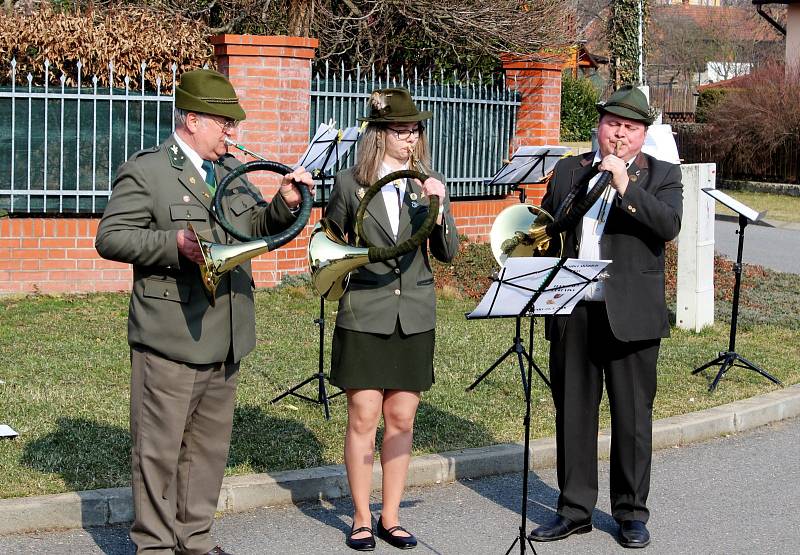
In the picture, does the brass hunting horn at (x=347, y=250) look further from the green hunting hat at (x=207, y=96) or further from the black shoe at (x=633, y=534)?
the black shoe at (x=633, y=534)

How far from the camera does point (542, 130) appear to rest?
14945mm

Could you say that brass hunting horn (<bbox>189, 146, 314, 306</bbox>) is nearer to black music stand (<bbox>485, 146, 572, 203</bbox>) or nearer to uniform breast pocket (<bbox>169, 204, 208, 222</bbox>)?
uniform breast pocket (<bbox>169, 204, 208, 222</bbox>)

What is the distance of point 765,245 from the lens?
18359 mm

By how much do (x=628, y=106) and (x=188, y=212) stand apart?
200cm

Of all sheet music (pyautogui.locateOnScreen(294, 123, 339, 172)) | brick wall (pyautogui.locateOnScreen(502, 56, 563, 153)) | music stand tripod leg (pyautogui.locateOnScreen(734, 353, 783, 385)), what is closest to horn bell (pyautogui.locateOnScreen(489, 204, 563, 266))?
sheet music (pyautogui.locateOnScreen(294, 123, 339, 172))

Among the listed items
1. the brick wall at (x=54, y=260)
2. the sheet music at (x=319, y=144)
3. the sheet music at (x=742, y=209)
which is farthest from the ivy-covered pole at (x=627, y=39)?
the sheet music at (x=319, y=144)

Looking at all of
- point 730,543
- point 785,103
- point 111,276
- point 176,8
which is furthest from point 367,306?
point 785,103

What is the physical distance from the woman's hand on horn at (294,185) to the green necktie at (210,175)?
297 millimetres

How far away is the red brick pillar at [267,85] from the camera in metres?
11.8

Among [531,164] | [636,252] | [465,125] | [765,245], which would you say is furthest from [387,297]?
[765,245]

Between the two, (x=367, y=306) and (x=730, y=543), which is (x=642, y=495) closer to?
(x=730, y=543)

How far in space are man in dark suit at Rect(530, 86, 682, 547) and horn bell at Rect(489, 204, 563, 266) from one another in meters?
0.11

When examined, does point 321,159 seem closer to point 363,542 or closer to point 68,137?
point 363,542

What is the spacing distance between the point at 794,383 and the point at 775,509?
286cm
